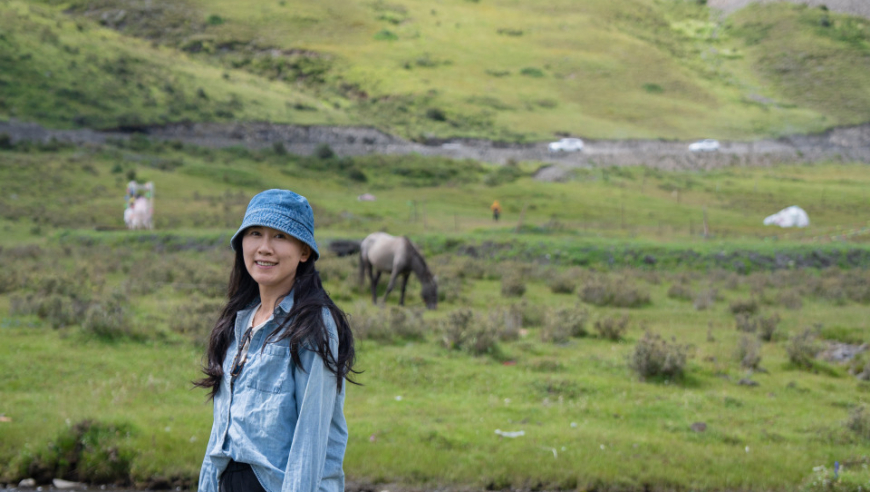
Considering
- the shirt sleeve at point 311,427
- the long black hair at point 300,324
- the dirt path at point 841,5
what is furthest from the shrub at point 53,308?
the dirt path at point 841,5

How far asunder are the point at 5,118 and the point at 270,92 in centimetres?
3434

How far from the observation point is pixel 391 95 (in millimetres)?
96812

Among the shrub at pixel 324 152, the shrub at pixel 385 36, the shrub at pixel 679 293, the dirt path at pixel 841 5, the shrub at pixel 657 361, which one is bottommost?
the shrub at pixel 679 293

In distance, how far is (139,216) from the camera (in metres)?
31.5

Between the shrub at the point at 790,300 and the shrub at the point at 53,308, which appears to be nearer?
the shrub at the point at 53,308

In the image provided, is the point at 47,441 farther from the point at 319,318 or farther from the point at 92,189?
the point at 92,189

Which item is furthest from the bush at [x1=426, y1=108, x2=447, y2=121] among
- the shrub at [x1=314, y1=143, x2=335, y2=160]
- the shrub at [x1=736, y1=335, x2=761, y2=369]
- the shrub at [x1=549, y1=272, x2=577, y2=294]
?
the shrub at [x1=736, y1=335, x2=761, y2=369]

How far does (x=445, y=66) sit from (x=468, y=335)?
339 feet

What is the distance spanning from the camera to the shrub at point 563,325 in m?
14.1

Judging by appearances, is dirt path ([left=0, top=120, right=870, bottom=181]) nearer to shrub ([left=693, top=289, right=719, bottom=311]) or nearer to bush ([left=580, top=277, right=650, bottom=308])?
shrub ([left=693, top=289, right=719, bottom=311])

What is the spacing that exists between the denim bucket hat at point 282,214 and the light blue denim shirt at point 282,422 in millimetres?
329

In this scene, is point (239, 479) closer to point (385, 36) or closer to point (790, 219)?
point (790, 219)

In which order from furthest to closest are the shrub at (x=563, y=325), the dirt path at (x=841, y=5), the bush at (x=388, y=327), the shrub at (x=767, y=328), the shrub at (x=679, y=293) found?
the dirt path at (x=841, y=5) < the shrub at (x=679, y=293) < the shrub at (x=767, y=328) < the shrub at (x=563, y=325) < the bush at (x=388, y=327)

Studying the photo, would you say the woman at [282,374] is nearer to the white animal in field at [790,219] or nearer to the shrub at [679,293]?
the shrub at [679,293]
